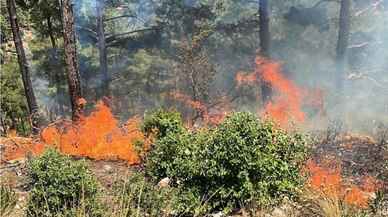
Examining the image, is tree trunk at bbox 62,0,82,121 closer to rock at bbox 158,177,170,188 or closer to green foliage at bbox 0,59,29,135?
rock at bbox 158,177,170,188

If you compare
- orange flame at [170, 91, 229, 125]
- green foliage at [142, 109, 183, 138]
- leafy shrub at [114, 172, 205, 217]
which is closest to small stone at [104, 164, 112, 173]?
green foliage at [142, 109, 183, 138]

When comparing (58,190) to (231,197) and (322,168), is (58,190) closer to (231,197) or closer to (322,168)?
(231,197)

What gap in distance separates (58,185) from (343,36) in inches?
525

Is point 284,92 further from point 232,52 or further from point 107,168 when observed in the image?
point 107,168

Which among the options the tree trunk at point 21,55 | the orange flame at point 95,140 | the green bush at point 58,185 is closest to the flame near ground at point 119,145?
the orange flame at point 95,140

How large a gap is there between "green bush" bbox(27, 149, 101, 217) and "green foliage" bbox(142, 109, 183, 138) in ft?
8.63

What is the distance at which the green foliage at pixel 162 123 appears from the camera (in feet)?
27.4

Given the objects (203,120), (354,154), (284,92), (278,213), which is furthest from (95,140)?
(284,92)

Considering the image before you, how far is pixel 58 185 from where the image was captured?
567 centimetres

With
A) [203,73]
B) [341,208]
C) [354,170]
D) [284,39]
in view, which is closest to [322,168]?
[354,170]

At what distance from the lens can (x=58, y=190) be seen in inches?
221

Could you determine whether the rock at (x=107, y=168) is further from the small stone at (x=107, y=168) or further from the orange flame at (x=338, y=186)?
the orange flame at (x=338, y=186)

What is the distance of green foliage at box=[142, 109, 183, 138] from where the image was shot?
836cm

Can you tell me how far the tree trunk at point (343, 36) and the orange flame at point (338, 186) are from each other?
946cm
